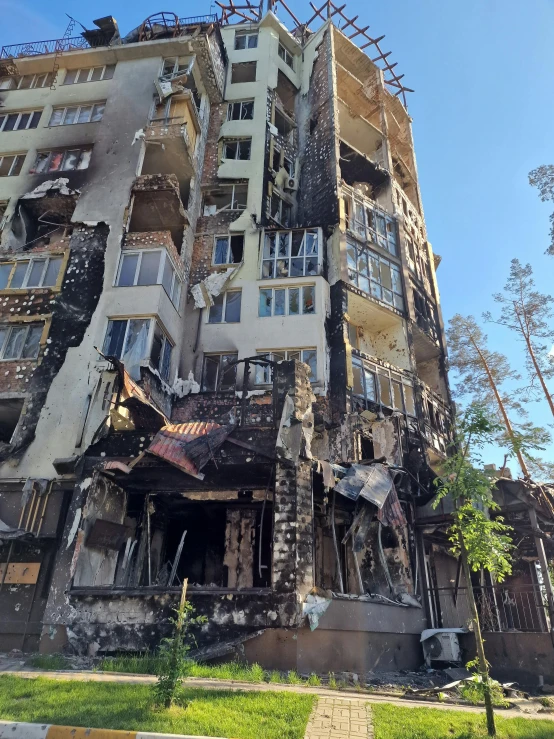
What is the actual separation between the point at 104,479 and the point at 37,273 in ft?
34.7

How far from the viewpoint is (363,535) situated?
1506 cm

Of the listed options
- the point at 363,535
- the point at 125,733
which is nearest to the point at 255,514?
the point at 363,535

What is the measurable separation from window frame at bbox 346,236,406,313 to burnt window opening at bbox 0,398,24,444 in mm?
14506

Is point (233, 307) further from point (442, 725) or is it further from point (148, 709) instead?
point (442, 725)

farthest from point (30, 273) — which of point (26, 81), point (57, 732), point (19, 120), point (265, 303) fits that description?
point (57, 732)

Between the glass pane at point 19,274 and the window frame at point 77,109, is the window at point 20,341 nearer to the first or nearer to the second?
the glass pane at point 19,274

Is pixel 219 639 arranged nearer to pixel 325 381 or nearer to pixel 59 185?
pixel 325 381

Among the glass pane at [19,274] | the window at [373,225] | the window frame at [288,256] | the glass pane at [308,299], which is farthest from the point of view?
the window at [373,225]

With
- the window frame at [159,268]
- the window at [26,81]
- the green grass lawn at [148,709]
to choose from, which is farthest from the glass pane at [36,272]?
the green grass lawn at [148,709]

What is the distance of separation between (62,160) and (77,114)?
3586mm

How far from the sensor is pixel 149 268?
19922mm

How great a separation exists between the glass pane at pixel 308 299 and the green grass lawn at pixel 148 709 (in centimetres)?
1629

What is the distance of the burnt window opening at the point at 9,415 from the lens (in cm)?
1791

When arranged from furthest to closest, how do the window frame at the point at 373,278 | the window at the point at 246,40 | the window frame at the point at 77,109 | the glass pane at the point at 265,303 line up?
the window at the point at 246,40 < the window frame at the point at 77,109 < the window frame at the point at 373,278 < the glass pane at the point at 265,303
